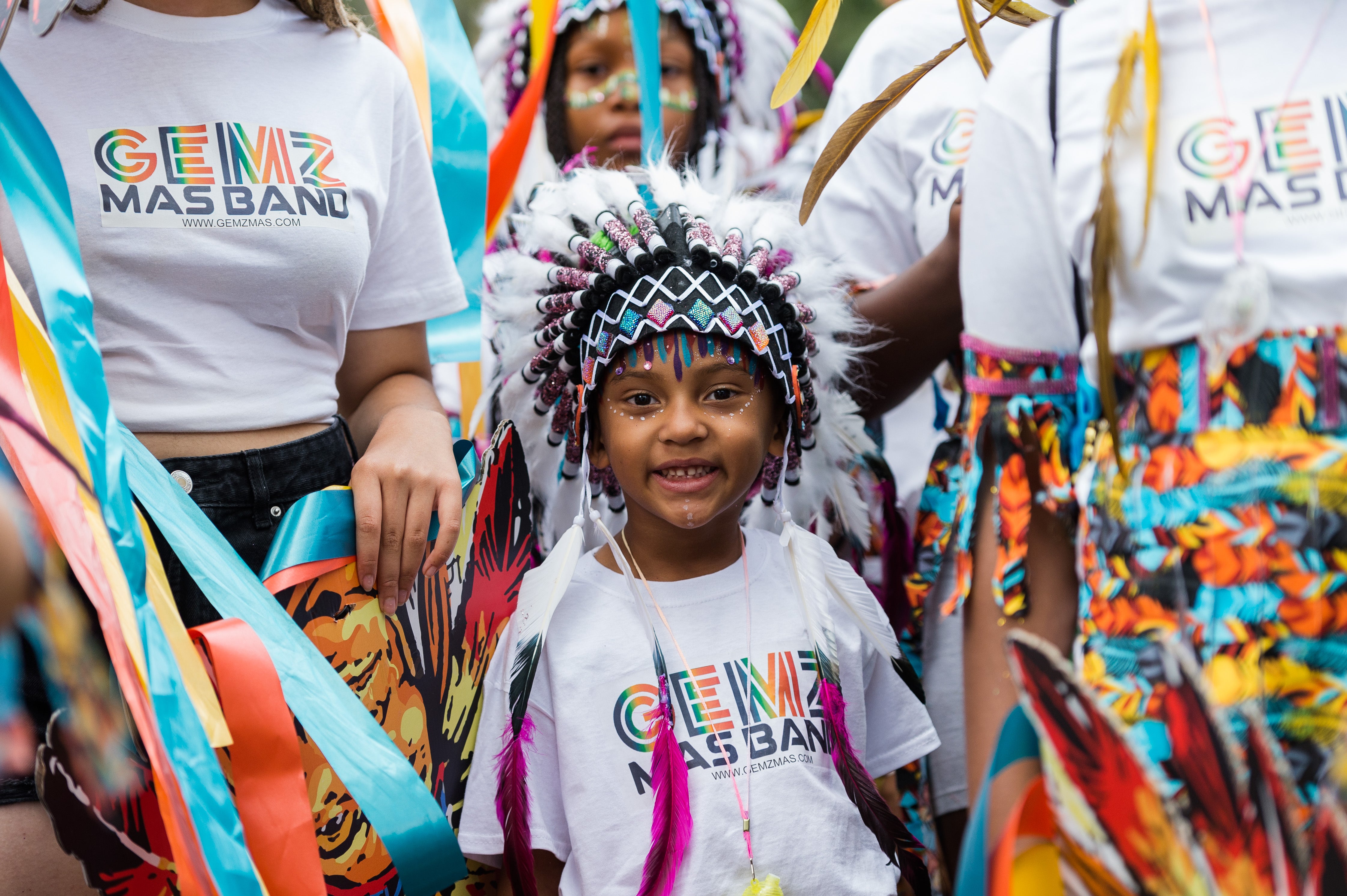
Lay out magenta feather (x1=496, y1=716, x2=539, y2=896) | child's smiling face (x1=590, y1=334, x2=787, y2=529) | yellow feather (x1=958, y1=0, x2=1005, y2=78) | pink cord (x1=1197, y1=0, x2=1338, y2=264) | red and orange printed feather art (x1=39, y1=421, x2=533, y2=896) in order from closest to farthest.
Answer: pink cord (x1=1197, y1=0, x2=1338, y2=264) < red and orange printed feather art (x1=39, y1=421, x2=533, y2=896) < yellow feather (x1=958, y1=0, x2=1005, y2=78) < magenta feather (x1=496, y1=716, x2=539, y2=896) < child's smiling face (x1=590, y1=334, x2=787, y2=529)

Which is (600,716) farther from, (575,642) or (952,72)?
(952,72)

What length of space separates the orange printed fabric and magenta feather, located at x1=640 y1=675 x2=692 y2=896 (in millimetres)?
638

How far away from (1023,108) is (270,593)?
1.15 m

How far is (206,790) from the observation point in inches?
→ 51.8

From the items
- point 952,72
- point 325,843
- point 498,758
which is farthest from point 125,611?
point 952,72

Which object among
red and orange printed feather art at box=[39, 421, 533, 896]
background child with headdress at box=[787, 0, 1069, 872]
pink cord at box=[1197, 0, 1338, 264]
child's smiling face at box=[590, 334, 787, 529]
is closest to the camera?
pink cord at box=[1197, 0, 1338, 264]

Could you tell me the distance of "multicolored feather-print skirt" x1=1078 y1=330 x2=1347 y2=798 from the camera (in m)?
1.27

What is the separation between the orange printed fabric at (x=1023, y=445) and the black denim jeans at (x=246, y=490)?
0.97 meters

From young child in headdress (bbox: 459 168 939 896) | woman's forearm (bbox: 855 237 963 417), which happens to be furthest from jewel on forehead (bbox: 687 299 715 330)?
woman's forearm (bbox: 855 237 963 417)

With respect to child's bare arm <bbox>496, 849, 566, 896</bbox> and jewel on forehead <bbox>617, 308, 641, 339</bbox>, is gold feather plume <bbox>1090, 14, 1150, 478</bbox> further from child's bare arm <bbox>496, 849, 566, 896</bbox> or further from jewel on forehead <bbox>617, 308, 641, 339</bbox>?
child's bare arm <bbox>496, 849, 566, 896</bbox>

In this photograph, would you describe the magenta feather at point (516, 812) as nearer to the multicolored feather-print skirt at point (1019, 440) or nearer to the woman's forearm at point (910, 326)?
the multicolored feather-print skirt at point (1019, 440)

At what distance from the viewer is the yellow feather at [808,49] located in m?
1.71

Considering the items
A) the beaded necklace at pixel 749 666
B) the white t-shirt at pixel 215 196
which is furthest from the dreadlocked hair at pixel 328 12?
the beaded necklace at pixel 749 666

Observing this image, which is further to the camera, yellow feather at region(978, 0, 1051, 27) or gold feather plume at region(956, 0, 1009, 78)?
yellow feather at region(978, 0, 1051, 27)
